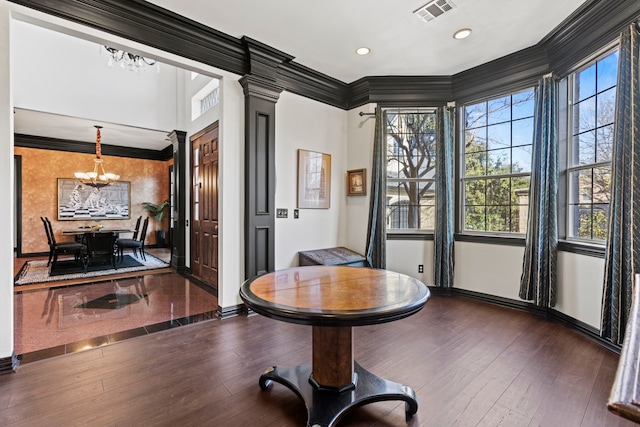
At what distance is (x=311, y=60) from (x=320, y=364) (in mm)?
3300

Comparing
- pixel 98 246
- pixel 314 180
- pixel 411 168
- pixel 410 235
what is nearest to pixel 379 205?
pixel 410 235

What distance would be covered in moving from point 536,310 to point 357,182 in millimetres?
2588

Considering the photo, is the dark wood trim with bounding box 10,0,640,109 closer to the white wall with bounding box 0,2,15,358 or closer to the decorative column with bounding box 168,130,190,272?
the white wall with bounding box 0,2,15,358

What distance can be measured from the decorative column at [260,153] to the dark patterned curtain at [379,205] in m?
1.37

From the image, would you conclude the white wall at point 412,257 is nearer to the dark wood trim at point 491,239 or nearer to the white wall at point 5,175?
the dark wood trim at point 491,239

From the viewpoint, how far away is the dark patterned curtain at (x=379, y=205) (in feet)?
13.5

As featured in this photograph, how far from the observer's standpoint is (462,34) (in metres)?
3.07

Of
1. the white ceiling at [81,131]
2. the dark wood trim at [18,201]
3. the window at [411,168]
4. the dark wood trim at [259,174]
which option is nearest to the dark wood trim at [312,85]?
the dark wood trim at [259,174]

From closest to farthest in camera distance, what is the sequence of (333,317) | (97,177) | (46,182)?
(333,317), (97,177), (46,182)

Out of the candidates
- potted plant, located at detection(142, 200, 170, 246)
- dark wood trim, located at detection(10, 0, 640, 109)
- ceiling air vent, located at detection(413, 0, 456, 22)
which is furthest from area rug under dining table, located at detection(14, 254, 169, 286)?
ceiling air vent, located at detection(413, 0, 456, 22)

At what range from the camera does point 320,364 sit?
1789 millimetres

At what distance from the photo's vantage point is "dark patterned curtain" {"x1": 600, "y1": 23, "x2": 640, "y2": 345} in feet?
7.27

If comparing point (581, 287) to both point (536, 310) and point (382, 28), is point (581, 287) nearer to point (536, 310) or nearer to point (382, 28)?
point (536, 310)

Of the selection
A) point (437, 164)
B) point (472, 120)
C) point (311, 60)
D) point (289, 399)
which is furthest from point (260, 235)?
point (472, 120)
